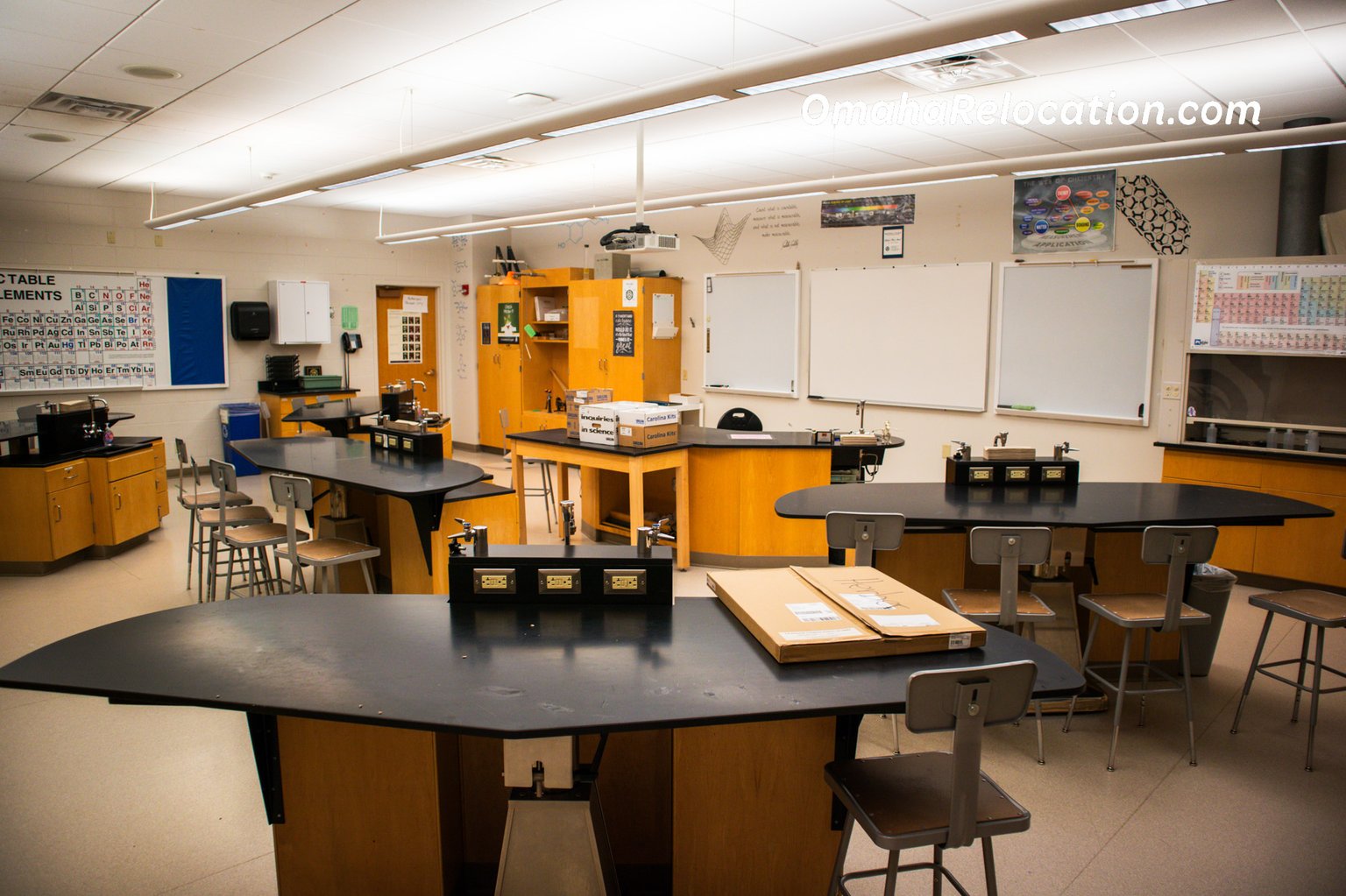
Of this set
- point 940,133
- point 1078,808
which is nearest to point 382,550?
point 1078,808

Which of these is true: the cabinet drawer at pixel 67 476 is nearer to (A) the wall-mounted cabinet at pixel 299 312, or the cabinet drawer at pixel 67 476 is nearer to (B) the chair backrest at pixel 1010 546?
(A) the wall-mounted cabinet at pixel 299 312

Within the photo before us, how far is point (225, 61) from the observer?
170 inches

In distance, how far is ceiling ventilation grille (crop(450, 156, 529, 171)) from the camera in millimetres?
6770

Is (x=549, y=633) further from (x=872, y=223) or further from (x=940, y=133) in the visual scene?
(x=872, y=223)

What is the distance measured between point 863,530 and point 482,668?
5.93 ft

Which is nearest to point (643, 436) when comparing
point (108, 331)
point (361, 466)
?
point (361, 466)

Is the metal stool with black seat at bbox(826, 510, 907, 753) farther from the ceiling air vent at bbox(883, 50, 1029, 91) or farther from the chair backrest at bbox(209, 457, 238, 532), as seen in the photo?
the chair backrest at bbox(209, 457, 238, 532)

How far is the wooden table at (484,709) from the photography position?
1.88 m

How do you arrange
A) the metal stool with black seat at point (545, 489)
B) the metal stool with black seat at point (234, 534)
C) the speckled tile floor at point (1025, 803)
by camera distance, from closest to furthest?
the speckled tile floor at point (1025, 803) < the metal stool with black seat at point (234, 534) < the metal stool with black seat at point (545, 489)

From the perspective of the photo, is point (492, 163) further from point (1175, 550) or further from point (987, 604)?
point (1175, 550)

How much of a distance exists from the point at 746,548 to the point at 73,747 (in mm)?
3917

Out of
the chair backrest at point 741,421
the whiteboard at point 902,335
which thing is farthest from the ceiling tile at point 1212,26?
the chair backrest at point 741,421

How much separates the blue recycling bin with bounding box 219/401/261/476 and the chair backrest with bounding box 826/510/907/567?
7943 millimetres

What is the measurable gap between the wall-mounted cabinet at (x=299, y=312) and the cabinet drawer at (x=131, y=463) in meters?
3.30
